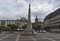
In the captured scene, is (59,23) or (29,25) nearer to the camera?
(29,25)

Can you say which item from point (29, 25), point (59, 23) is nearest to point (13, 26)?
point (59, 23)

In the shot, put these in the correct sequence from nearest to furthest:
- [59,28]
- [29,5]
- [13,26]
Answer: [29,5], [59,28], [13,26]

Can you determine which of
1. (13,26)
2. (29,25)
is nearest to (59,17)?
(29,25)

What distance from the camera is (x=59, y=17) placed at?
406 ft

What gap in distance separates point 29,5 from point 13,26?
394 feet

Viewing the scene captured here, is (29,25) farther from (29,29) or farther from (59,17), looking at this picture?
(59,17)

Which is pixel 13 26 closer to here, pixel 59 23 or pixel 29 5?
pixel 59 23

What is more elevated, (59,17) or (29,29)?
(59,17)

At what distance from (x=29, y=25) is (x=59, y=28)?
58440 millimetres

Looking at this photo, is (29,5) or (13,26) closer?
(29,5)

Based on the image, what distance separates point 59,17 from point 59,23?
4199 mm

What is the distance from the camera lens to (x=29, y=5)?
66938mm

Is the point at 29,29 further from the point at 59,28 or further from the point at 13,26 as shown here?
the point at 13,26

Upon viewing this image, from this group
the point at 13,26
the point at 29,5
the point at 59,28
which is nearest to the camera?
the point at 29,5
